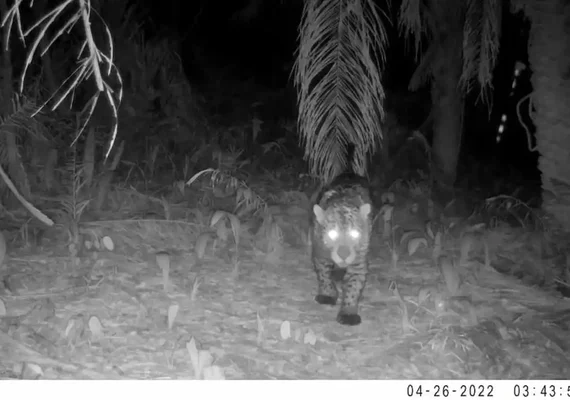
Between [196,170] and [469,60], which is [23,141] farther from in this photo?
[469,60]

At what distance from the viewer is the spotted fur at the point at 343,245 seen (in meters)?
4.25

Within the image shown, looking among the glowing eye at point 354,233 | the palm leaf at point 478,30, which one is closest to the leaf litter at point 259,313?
the glowing eye at point 354,233

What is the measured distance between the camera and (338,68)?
10.6 ft

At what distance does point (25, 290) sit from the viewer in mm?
4258

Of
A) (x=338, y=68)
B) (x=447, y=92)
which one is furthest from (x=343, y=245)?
(x=447, y=92)

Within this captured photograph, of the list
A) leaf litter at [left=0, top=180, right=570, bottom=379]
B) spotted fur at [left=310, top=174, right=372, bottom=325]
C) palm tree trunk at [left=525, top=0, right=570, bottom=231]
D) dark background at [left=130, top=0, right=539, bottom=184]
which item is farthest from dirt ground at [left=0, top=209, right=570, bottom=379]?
dark background at [left=130, top=0, right=539, bottom=184]

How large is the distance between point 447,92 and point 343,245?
4.15m

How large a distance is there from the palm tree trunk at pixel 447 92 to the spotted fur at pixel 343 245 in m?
3.40

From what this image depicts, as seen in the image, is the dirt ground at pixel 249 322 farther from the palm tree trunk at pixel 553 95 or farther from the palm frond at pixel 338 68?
the palm frond at pixel 338 68

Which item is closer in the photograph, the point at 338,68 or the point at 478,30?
the point at 338,68

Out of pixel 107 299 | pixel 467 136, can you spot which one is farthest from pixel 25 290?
pixel 467 136

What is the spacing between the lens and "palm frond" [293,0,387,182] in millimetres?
3156

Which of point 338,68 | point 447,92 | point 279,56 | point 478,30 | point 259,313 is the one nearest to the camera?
point 338,68

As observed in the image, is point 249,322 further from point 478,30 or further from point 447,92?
point 447,92
